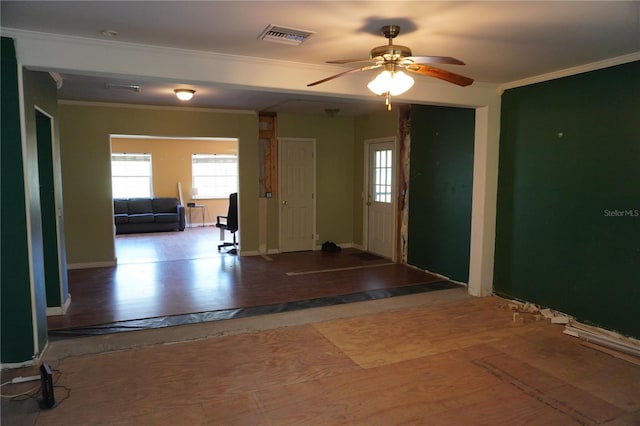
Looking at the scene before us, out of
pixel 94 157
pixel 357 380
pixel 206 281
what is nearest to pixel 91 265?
pixel 94 157

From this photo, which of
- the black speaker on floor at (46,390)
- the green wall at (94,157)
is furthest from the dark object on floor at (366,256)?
the black speaker on floor at (46,390)

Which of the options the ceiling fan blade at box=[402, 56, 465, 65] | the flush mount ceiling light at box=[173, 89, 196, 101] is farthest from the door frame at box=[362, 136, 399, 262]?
the ceiling fan blade at box=[402, 56, 465, 65]

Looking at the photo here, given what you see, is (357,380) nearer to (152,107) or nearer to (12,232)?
(12,232)

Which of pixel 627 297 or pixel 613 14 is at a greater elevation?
pixel 613 14

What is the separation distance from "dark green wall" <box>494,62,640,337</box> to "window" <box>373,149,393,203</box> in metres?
2.34

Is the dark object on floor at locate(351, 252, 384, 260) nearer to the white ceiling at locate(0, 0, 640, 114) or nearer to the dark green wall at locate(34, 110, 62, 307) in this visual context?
the white ceiling at locate(0, 0, 640, 114)

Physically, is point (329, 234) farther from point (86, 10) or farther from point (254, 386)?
point (86, 10)

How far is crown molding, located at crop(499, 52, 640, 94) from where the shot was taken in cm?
353

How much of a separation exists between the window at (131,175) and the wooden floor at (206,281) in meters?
3.26

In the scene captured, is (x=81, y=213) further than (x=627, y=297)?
Yes

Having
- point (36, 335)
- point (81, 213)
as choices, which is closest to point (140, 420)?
point (36, 335)

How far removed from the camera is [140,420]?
2523mm

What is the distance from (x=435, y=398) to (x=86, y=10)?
340 cm

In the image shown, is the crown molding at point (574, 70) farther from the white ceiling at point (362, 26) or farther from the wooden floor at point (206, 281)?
the wooden floor at point (206, 281)
